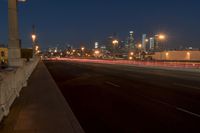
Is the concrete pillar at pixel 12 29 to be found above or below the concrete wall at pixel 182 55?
above

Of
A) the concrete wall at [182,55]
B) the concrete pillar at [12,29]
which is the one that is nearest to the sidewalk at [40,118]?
the concrete pillar at [12,29]

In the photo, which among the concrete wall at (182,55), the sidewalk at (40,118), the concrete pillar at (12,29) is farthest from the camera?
the concrete wall at (182,55)

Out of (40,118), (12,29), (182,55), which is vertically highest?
(12,29)

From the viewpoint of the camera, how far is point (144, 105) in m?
12.6

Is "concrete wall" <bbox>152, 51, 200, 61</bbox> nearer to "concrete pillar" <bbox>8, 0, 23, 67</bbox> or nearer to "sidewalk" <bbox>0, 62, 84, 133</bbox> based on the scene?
"concrete pillar" <bbox>8, 0, 23, 67</bbox>

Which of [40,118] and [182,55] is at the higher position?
[182,55]

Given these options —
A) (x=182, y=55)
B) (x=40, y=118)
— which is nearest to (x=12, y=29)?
(x=40, y=118)

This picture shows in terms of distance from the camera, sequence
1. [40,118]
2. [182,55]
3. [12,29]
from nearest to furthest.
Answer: [40,118] → [12,29] → [182,55]

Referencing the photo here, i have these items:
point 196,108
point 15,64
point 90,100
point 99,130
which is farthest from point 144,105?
point 15,64

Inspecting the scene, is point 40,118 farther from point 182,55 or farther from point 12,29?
point 182,55

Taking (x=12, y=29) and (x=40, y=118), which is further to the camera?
(x=12, y=29)

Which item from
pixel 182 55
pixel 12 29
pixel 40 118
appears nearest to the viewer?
pixel 40 118

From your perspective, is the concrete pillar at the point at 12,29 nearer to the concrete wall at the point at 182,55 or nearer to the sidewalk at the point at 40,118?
the sidewalk at the point at 40,118

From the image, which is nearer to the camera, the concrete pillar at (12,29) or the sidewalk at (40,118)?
the sidewalk at (40,118)
